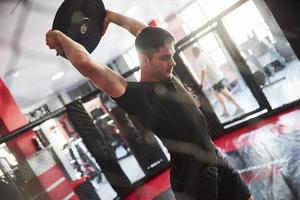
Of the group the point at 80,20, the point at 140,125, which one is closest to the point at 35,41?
the point at 140,125

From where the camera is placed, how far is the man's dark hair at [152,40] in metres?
1.51

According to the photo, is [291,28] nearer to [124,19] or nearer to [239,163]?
[124,19]

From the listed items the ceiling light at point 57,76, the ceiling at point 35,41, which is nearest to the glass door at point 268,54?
the ceiling at point 35,41

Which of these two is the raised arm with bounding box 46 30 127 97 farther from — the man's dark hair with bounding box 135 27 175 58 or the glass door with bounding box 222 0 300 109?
the glass door with bounding box 222 0 300 109

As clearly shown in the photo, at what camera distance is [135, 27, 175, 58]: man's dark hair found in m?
1.51

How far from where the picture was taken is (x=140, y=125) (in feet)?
16.7

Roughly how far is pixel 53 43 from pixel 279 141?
2759 mm

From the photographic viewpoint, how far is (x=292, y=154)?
299cm

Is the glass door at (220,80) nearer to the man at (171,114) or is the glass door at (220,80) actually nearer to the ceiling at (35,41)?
the ceiling at (35,41)

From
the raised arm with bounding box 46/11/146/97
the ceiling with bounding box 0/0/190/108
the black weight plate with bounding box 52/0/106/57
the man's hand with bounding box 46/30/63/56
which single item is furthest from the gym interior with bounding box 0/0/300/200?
the man's hand with bounding box 46/30/63/56

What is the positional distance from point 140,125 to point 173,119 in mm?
3588

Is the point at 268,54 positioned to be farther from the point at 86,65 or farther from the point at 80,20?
the point at 86,65

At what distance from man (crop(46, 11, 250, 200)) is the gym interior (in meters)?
1.10

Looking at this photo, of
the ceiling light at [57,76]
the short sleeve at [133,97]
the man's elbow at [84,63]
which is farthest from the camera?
the ceiling light at [57,76]
